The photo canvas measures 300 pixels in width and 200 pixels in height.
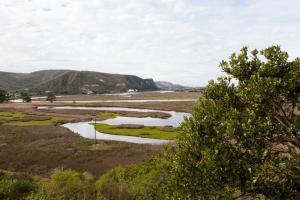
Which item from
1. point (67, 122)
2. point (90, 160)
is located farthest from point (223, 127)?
point (67, 122)

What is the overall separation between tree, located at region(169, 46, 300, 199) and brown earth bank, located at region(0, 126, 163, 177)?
33236 millimetres

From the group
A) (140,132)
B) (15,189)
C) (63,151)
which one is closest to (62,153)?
(63,151)

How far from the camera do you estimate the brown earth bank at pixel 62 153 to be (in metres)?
51.3

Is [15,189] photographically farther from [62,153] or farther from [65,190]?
[62,153]

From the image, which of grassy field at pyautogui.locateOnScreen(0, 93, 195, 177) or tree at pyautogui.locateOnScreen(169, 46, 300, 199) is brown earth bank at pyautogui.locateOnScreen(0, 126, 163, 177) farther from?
tree at pyautogui.locateOnScreen(169, 46, 300, 199)

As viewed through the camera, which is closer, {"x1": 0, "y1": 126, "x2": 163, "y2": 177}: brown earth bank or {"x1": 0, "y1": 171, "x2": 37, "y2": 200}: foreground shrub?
{"x1": 0, "y1": 171, "x2": 37, "y2": 200}: foreground shrub

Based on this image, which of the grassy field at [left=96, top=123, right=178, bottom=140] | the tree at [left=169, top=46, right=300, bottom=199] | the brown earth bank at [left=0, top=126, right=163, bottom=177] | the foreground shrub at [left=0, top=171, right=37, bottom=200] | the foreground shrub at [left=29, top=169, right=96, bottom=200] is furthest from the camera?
the grassy field at [left=96, top=123, right=178, bottom=140]

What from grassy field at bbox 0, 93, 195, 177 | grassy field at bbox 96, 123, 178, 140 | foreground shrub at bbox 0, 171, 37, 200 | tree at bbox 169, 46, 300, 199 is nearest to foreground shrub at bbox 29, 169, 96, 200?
foreground shrub at bbox 0, 171, 37, 200

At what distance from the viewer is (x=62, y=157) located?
189 ft

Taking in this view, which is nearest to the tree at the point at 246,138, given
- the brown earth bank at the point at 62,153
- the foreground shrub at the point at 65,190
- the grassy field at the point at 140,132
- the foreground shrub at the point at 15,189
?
the foreground shrub at the point at 65,190

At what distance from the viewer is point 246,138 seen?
1408 centimetres

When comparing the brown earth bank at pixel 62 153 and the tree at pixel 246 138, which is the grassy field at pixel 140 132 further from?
the tree at pixel 246 138

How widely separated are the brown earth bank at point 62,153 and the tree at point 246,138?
109 ft

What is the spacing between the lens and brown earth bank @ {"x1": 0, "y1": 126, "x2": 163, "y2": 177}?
168 ft
